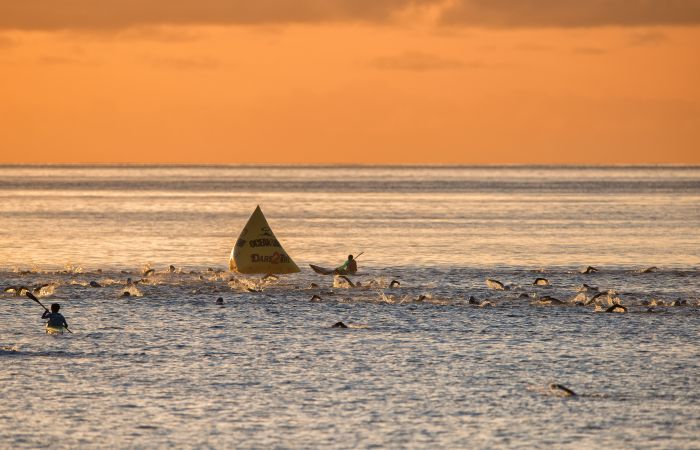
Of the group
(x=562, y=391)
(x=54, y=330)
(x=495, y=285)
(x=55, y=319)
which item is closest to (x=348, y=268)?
(x=495, y=285)

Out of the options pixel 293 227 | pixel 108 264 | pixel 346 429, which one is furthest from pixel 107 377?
pixel 293 227

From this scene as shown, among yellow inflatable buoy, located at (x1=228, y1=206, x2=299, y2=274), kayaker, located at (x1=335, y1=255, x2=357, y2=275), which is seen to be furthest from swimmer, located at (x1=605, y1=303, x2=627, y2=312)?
yellow inflatable buoy, located at (x1=228, y1=206, x2=299, y2=274)

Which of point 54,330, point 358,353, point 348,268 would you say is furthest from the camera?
point 348,268

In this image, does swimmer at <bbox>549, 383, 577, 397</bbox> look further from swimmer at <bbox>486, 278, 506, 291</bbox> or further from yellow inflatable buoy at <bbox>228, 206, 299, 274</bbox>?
yellow inflatable buoy at <bbox>228, 206, 299, 274</bbox>

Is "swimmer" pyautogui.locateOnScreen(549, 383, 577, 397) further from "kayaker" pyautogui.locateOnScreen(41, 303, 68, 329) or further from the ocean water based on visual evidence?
"kayaker" pyautogui.locateOnScreen(41, 303, 68, 329)

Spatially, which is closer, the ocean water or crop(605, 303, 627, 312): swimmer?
the ocean water

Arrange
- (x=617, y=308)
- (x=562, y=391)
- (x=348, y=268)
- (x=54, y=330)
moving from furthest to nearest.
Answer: (x=348, y=268)
(x=617, y=308)
(x=54, y=330)
(x=562, y=391)

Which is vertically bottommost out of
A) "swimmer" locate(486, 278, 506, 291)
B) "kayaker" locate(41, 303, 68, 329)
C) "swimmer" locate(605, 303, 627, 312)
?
"kayaker" locate(41, 303, 68, 329)

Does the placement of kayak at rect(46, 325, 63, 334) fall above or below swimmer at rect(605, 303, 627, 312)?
below

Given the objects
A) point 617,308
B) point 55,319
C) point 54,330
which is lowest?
point 54,330

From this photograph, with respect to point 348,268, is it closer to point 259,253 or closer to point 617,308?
point 259,253

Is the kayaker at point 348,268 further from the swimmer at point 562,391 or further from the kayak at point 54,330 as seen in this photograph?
the swimmer at point 562,391

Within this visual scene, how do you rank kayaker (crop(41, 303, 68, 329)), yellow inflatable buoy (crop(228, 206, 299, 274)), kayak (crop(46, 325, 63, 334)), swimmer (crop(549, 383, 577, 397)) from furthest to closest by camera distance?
1. yellow inflatable buoy (crop(228, 206, 299, 274))
2. kayak (crop(46, 325, 63, 334))
3. kayaker (crop(41, 303, 68, 329))
4. swimmer (crop(549, 383, 577, 397))

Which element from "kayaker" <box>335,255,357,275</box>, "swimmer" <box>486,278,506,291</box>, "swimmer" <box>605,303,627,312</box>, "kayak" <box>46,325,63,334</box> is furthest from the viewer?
"kayaker" <box>335,255,357,275</box>
